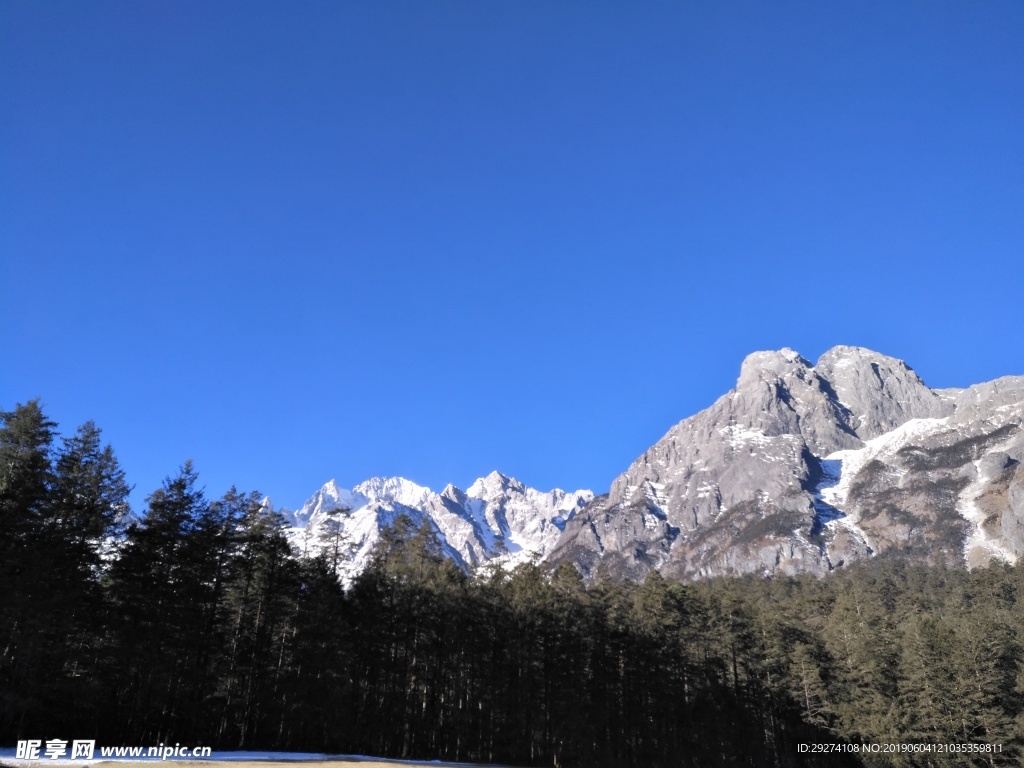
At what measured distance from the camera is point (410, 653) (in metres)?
54.4

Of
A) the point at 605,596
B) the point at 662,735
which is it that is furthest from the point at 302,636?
the point at 662,735

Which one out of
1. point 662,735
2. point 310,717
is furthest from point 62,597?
point 662,735

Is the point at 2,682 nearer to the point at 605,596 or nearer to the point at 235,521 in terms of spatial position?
the point at 235,521

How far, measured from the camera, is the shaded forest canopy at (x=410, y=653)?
35.7m

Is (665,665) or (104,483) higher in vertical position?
(104,483)

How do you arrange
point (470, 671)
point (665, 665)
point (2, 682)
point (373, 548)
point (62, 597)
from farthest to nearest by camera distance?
point (665, 665), point (373, 548), point (470, 671), point (62, 597), point (2, 682)

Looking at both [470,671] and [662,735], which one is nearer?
[470,671]

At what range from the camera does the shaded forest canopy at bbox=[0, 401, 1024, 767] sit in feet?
117

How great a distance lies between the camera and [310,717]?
46000 millimetres

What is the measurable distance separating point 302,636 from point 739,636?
46.6 m

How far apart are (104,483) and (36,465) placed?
10448 millimetres

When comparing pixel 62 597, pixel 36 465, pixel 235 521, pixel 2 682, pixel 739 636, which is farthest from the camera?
pixel 739 636

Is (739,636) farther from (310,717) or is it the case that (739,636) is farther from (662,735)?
(310,717)

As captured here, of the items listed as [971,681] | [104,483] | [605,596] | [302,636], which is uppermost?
[104,483]
